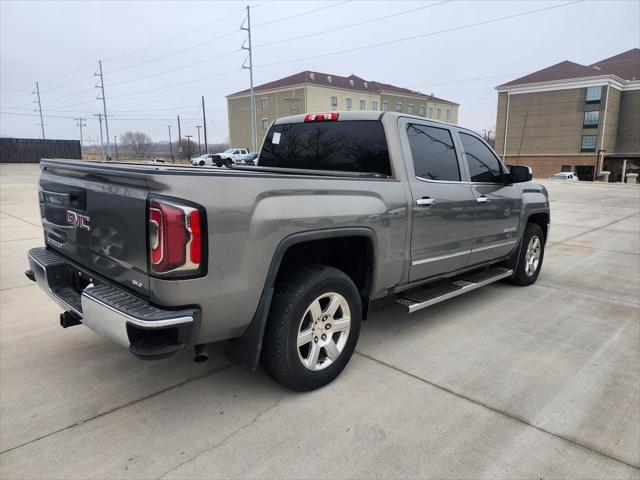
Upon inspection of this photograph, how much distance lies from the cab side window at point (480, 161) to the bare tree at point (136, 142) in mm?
100809

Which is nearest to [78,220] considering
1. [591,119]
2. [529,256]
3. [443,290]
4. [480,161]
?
[443,290]

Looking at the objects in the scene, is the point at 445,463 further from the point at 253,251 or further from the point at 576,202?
the point at 576,202

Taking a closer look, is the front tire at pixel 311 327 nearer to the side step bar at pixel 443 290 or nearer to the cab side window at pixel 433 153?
the side step bar at pixel 443 290

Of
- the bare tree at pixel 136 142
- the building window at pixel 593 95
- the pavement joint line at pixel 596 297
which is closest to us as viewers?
the pavement joint line at pixel 596 297

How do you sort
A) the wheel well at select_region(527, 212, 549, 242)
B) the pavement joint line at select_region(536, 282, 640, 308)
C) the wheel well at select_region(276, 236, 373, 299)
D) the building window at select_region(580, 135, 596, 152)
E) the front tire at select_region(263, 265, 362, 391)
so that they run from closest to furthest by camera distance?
the front tire at select_region(263, 265, 362, 391) → the wheel well at select_region(276, 236, 373, 299) → the pavement joint line at select_region(536, 282, 640, 308) → the wheel well at select_region(527, 212, 549, 242) → the building window at select_region(580, 135, 596, 152)

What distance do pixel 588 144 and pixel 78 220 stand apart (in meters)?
63.0

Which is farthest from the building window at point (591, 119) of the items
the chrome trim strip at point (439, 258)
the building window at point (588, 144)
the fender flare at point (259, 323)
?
the fender flare at point (259, 323)

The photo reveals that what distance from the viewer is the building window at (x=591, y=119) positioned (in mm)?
53281

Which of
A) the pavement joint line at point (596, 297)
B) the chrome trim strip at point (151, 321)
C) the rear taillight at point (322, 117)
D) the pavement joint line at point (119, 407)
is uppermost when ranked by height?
the rear taillight at point (322, 117)

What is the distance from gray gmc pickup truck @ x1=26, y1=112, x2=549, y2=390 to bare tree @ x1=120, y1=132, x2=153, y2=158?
101192 mm

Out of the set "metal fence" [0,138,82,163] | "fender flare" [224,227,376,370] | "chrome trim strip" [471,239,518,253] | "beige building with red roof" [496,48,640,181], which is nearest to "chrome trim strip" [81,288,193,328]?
"fender flare" [224,227,376,370]

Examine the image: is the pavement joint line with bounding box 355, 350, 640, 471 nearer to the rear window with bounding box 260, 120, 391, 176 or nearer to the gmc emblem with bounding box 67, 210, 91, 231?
the rear window with bounding box 260, 120, 391, 176

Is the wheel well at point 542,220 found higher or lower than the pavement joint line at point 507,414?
higher

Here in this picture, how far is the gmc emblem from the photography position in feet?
8.95
